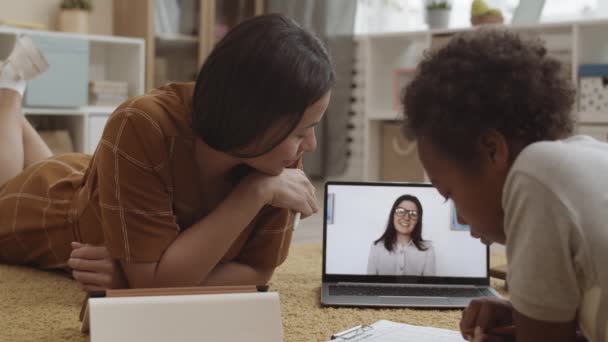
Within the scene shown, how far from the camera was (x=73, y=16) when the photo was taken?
3.43 metres

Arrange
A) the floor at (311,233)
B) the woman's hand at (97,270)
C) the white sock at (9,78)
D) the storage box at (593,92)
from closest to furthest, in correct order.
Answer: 1. the woman's hand at (97,270)
2. the white sock at (9,78)
3. the floor at (311,233)
4. the storage box at (593,92)

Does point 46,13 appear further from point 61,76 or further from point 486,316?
point 486,316

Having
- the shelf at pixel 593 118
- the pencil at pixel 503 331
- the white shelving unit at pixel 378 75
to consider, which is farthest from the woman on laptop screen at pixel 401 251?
the white shelving unit at pixel 378 75

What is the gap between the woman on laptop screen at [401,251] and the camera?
1.48 meters

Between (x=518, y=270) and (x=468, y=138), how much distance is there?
0.13 metres

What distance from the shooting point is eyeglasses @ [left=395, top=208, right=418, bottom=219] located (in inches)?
59.9

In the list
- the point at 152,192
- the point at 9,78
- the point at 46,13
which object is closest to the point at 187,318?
the point at 152,192

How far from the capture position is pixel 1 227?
5.68 feet

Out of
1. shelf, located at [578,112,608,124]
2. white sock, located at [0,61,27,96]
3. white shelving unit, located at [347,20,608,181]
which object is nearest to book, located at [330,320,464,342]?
white sock, located at [0,61,27,96]

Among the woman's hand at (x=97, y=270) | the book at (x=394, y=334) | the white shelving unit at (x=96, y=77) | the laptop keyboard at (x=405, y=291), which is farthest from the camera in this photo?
the white shelving unit at (x=96, y=77)

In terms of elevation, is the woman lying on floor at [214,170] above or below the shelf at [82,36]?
below

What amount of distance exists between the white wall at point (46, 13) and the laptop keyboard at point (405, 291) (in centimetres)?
253

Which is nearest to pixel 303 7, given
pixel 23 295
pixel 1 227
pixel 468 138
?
pixel 1 227

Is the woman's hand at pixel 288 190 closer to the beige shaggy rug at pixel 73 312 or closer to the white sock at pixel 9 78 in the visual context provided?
the beige shaggy rug at pixel 73 312
